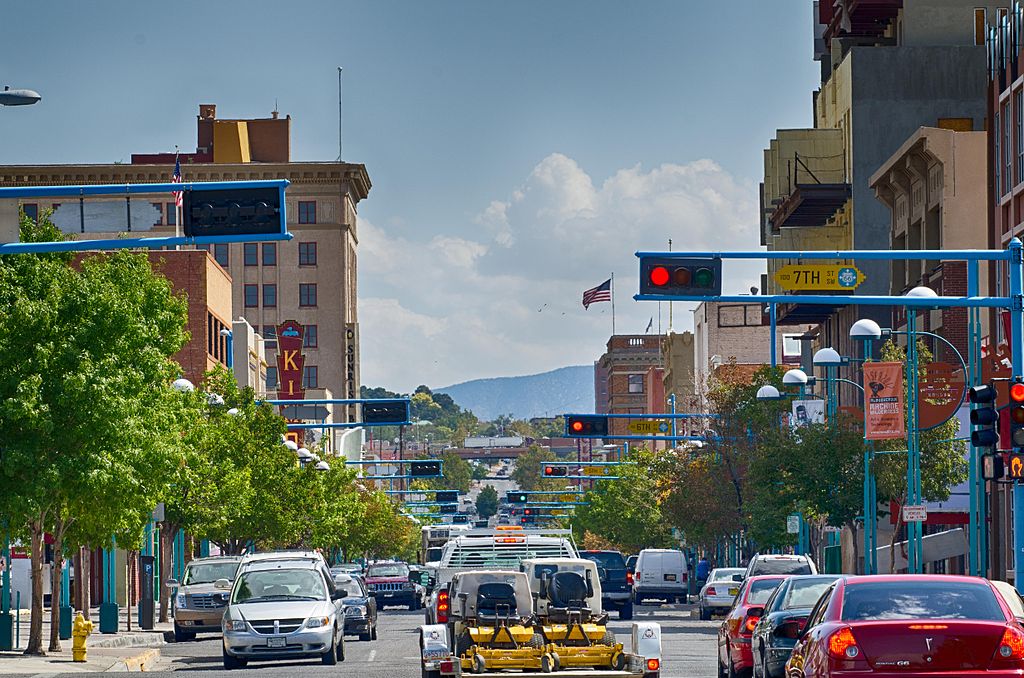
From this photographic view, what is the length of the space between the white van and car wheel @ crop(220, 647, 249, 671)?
40680 mm

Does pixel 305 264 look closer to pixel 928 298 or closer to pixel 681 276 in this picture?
pixel 928 298

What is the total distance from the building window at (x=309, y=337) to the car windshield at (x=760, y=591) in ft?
405

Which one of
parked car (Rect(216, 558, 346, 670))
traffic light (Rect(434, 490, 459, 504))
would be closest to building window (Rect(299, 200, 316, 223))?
traffic light (Rect(434, 490, 459, 504))

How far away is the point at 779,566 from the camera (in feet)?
155

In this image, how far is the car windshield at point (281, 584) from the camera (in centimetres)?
3200

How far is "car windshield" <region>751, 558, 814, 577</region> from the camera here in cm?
4619

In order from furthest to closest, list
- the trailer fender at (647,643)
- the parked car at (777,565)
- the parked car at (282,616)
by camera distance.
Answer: the parked car at (777,565) → the parked car at (282,616) → the trailer fender at (647,643)

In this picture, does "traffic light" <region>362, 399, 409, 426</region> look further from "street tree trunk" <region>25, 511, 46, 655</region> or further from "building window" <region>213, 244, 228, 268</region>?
"building window" <region>213, 244, 228, 268</region>

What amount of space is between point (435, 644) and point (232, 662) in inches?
465

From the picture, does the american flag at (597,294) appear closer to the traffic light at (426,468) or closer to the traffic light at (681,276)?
the traffic light at (426,468)

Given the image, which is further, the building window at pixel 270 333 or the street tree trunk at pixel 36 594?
the building window at pixel 270 333

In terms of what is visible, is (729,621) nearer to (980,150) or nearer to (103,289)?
(103,289)

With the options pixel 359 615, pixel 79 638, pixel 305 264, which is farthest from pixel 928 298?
pixel 305 264

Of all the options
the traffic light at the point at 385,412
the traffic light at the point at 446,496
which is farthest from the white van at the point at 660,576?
the traffic light at the point at 446,496
